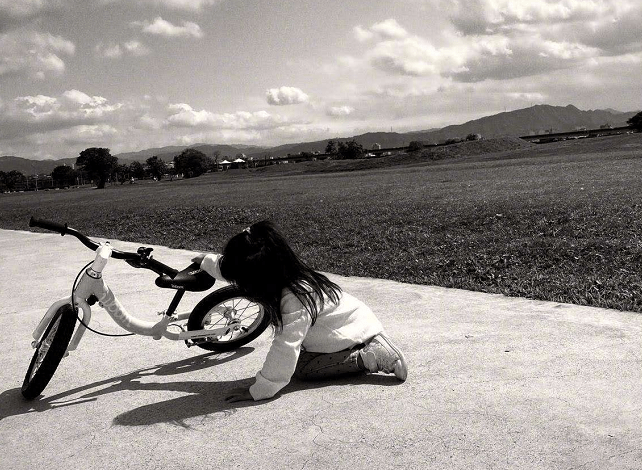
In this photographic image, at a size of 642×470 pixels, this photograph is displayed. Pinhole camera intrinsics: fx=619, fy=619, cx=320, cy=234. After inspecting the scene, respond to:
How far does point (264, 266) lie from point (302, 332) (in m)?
0.50

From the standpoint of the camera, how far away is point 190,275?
441cm

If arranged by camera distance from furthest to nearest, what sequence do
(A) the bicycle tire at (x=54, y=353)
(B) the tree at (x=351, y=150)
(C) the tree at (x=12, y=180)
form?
1. (C) the tree at (x=12, y=180)
2. (B) the tree at (x=351, y=150)
3. (A) the bicycle tire at (x=54, y=353)

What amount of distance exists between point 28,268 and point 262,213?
8.15 metres

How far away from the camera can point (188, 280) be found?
4367 millimetres

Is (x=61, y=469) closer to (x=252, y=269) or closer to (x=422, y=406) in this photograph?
(x=252, y=269)

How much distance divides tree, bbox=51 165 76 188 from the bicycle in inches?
6404

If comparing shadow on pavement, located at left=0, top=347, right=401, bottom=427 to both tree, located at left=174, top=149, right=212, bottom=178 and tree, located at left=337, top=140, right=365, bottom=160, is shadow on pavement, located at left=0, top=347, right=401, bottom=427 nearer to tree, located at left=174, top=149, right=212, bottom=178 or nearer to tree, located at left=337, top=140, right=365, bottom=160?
tree, located at left=337, top=140, right=365, bottom=160

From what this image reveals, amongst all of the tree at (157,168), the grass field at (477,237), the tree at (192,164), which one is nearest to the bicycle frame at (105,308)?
the grass field at (477,237)

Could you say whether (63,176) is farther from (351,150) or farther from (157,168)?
(351,150)

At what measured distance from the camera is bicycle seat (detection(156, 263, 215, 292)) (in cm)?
432

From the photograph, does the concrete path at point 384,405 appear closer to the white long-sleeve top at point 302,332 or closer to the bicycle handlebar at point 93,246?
the white long-sleeve top at point 302,332

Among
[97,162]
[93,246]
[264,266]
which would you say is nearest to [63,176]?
[97,162]

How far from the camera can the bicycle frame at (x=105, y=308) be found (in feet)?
13.9

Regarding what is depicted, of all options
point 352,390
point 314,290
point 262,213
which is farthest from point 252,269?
point 262,213
